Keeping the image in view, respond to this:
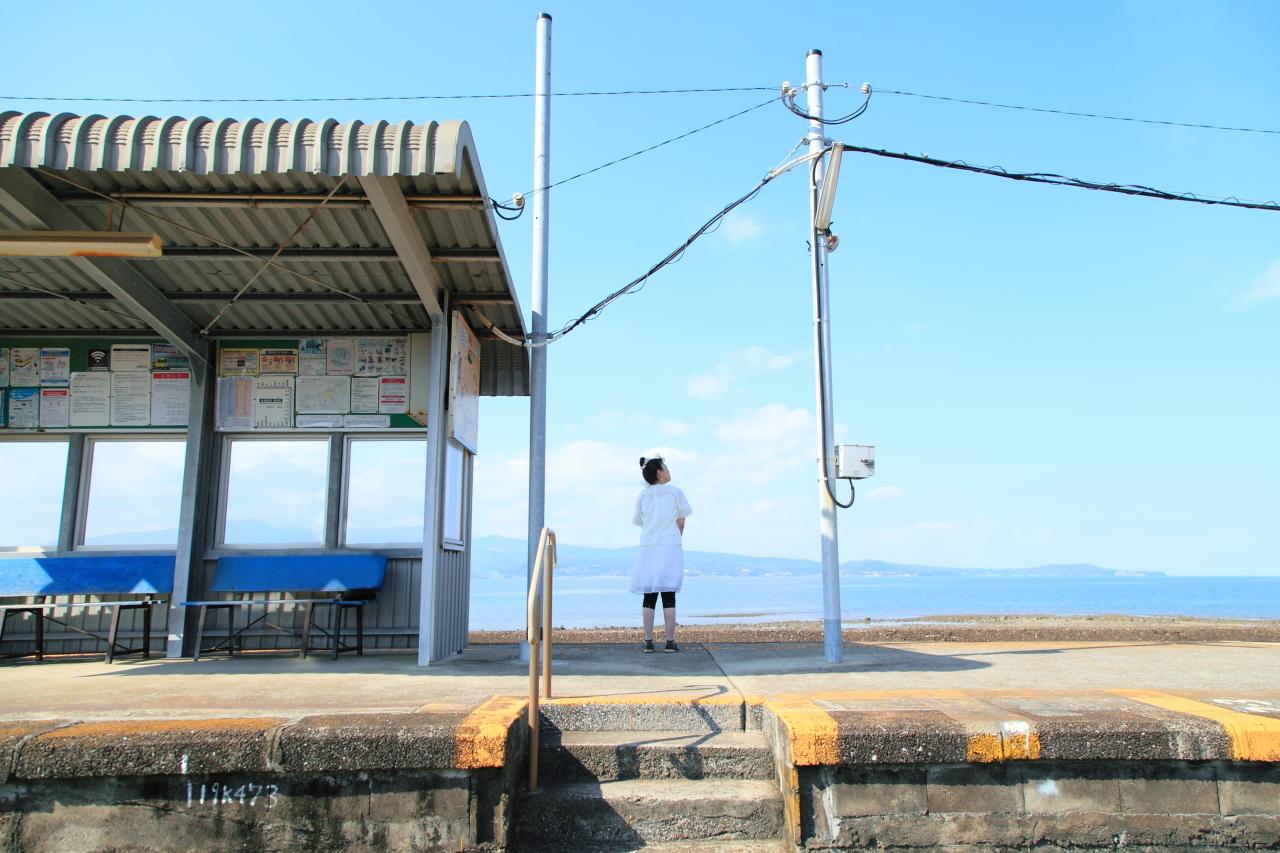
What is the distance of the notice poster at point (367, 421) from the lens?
8031 mm

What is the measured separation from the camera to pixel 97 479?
806 cm

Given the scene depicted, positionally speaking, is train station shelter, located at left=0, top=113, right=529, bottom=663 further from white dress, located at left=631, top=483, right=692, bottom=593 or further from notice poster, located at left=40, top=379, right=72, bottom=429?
white dress, located at left=631, top=483, right=692, bottom=593

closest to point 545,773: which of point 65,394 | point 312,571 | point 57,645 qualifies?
point 312,571

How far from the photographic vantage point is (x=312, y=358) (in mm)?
A: 8133

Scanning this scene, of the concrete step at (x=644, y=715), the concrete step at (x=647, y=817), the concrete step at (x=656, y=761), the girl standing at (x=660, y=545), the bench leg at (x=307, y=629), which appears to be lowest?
the concrete step at (x=647, y=817)

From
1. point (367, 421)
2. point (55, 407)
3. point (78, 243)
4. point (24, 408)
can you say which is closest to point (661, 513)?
point (367, 421)

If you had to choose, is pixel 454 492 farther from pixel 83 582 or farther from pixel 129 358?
pixel 129 358

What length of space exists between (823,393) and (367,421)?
398 cm

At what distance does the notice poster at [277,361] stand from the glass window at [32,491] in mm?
1870

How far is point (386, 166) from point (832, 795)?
4.05 m

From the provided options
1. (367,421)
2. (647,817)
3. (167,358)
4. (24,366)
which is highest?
(167,358)

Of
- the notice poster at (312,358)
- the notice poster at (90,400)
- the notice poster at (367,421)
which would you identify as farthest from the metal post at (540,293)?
the notice poster at (90,400)

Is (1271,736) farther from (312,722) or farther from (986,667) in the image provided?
(312,722)

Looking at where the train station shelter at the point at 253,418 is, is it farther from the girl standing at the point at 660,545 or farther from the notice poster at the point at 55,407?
the girl standing at the point at 660,545
